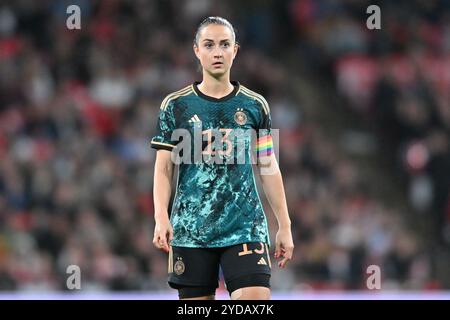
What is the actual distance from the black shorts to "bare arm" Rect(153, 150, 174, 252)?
0.17 meters

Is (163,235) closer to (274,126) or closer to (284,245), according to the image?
(284,245)

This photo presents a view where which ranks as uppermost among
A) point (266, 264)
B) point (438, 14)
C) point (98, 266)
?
point (438, 14)

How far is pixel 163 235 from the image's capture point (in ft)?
17.8

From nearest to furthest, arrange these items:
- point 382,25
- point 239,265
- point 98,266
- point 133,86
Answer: point 239,265, point 98,266, point 133,86, point 382,25

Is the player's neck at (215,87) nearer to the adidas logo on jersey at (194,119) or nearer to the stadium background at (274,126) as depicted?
the adidas logo on jersey at (194,119)

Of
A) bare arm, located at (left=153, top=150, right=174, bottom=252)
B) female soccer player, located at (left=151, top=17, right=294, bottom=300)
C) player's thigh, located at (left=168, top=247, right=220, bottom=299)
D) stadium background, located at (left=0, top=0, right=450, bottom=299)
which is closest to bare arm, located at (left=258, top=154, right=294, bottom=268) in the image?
female soccer player, located at (left=151, top=17, right=294, bottom=300)

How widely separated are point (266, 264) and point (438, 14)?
972cm

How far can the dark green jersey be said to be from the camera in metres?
5.57

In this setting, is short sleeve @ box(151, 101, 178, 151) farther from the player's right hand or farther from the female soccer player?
the player's right hand

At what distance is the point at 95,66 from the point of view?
1323 centimetres

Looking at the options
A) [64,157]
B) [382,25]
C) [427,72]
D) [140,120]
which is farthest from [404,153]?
[64,157]

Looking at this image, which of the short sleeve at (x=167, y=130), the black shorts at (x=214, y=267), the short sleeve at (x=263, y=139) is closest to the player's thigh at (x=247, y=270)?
the black shorts at (x=214, y=267)

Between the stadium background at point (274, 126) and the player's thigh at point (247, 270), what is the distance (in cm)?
400

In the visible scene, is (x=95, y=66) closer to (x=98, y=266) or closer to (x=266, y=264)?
(x=98, y=266)
